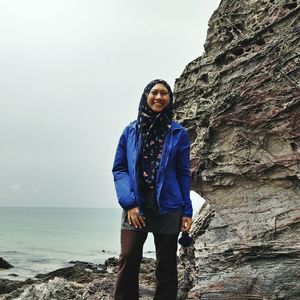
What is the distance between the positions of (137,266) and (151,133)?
5.71ft

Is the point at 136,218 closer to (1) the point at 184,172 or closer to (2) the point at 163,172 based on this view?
(2) the point at 163,172

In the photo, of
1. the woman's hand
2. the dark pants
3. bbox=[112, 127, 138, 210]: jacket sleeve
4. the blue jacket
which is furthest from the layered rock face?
bbox=[112, 127, 138, 210]: jacket sleeve

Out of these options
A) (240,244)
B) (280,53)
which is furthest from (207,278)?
(280,53)

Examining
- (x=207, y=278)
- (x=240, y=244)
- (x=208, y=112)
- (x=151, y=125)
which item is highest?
(x=208, y=112)

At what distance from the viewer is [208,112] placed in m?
10.0

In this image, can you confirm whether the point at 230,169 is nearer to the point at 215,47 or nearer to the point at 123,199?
the point at 215,47

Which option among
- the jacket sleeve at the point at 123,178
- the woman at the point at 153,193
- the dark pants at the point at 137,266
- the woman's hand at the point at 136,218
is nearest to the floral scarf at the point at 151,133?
the woman at the point at 153,193

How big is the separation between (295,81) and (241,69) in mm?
1192

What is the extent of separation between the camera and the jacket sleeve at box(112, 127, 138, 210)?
19.8ft

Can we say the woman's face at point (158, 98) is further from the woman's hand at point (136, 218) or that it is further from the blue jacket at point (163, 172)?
the woman's hand at point (136, 218)

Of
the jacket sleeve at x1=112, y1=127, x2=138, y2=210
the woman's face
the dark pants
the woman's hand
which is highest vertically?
the woman's face

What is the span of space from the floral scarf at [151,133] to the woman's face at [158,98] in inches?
1.7

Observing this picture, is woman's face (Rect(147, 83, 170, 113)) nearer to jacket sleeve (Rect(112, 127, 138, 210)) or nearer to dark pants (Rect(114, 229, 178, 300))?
jacket sleeve (Rect(112, 127, 138, 210))

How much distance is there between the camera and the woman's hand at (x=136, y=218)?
600 cm
